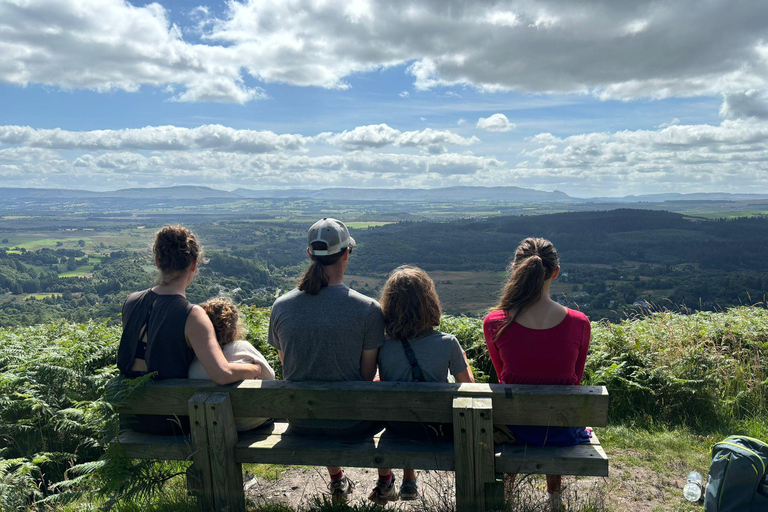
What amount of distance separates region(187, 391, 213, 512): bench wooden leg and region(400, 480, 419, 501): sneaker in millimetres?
1275

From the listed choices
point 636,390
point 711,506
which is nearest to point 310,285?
point 711,506

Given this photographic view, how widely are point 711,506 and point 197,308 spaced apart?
3.51m

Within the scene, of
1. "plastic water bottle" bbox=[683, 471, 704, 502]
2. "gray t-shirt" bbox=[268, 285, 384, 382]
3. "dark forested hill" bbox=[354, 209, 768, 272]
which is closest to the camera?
"gray t-shirt" bbox=[268, 285, 384, 382]

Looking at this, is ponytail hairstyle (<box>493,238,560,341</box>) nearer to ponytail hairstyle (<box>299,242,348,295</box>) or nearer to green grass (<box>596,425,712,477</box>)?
ponytail hairstyle (<box>299,242,348,295</box>)

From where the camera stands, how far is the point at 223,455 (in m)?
3.00

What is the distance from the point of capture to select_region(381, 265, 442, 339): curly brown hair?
10.0 ft

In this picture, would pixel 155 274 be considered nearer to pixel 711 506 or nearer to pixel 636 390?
pixel 711 506

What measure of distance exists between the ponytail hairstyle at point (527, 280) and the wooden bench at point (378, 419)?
0.57m

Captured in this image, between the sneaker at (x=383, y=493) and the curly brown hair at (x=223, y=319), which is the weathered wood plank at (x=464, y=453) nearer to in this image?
the sneaker at (x=383, y=493)

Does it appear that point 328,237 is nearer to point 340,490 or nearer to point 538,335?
point 538,335

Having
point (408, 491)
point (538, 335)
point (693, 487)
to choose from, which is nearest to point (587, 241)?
point (693, 487)

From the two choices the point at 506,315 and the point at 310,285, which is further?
the point at 506,315

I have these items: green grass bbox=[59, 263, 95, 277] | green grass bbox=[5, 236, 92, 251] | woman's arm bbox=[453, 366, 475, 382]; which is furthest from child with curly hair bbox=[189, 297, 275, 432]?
green grass bbox=[5, 236, 92, 251]

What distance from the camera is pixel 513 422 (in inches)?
112
